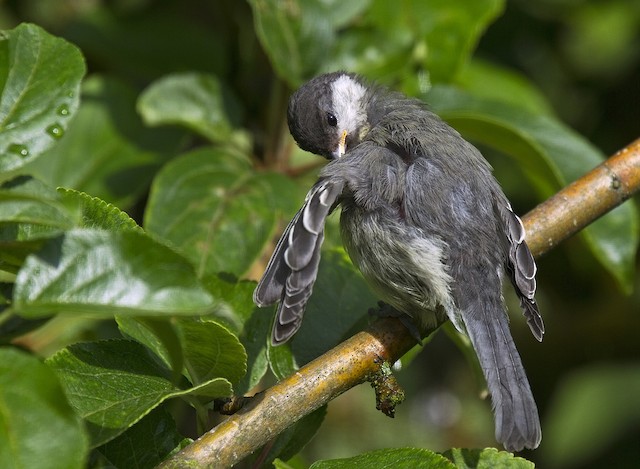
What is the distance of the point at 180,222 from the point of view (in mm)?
2965

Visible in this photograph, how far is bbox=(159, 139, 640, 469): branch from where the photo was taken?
175 cm

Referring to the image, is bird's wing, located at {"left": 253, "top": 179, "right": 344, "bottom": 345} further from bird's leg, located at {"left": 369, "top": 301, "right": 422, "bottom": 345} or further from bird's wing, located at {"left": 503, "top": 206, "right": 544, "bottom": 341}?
bird's wing, located at {"left": 503, "top": 206, "right": 544, "bottom": 341}

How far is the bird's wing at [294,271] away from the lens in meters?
1.99

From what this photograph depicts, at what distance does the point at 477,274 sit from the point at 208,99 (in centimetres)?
149

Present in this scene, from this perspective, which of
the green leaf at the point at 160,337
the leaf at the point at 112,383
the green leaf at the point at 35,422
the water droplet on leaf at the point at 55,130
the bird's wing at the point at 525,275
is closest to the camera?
the green leaf at the point at 35,422

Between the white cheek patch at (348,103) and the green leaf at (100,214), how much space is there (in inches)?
61.8

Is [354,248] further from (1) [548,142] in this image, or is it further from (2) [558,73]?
(2) [558,73]

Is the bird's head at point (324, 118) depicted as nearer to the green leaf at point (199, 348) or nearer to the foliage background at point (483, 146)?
the foliage background at point (483, 146)

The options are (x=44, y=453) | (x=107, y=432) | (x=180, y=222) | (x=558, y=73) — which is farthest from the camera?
(x=558, y=73)

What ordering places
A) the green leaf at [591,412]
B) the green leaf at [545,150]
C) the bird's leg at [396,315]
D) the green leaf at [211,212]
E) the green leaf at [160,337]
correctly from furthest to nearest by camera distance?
the green leaf at [591,412], the green leaf at [545,150], the green leaf at [211,212], the bird's leg at [396,315], the green leaf at [160,337]

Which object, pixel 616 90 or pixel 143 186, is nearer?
pixel 143 186

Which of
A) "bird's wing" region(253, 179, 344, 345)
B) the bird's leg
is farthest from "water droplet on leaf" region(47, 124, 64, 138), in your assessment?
the bird's leg

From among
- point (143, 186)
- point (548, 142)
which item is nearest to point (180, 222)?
point (143, 186)

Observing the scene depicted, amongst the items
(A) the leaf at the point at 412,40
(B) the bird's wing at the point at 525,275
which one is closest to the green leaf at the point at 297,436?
(B) the bird's wing at the point at 525,275
